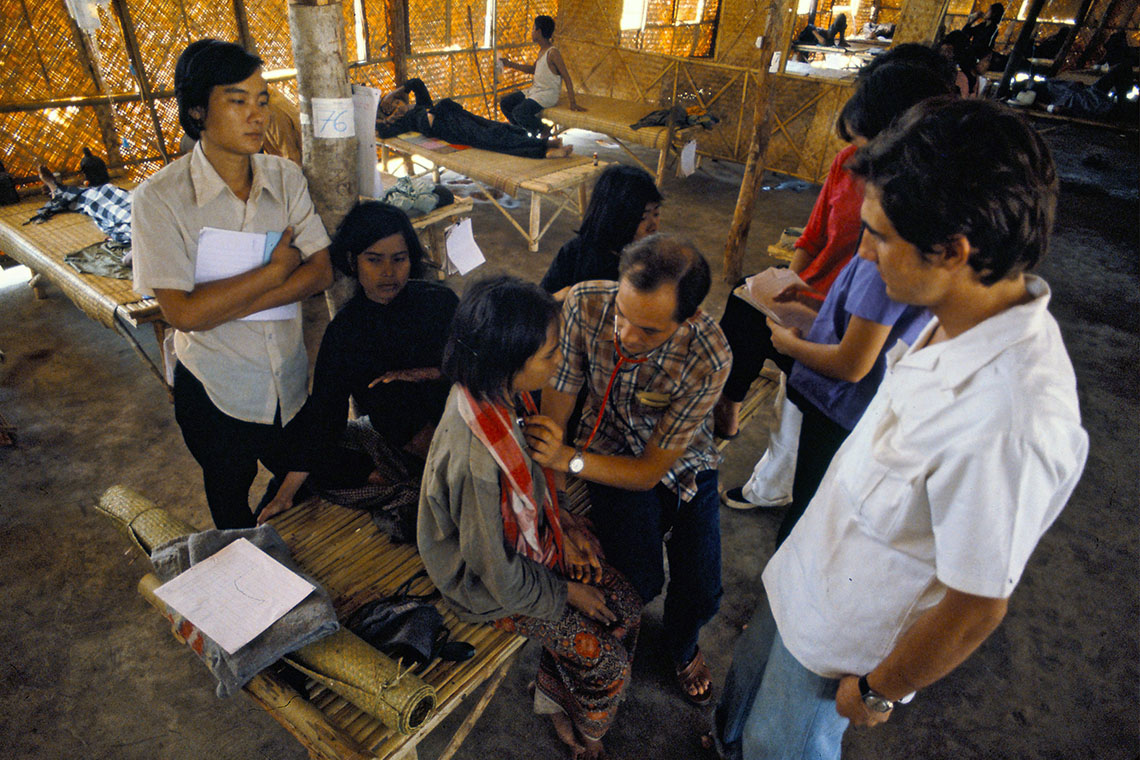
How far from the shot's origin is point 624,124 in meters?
7.32

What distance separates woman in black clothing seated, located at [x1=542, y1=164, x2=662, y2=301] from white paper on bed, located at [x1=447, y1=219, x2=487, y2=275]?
62 centimetres

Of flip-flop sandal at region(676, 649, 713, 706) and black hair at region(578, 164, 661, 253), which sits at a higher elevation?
black hair at region(578, 164, 661, 253)

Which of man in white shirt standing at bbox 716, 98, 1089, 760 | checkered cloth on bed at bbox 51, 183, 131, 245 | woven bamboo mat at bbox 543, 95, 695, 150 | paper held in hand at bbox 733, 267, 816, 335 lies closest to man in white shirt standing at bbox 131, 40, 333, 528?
paper held in hand at bbox 733, 267, 816, 335

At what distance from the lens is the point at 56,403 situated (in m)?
3.70

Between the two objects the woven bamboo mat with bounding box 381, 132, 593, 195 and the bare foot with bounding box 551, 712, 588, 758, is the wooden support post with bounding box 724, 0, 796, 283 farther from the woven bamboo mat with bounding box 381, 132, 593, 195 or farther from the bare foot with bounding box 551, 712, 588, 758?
the bare foot with bounding box 551, 712, 588, 758

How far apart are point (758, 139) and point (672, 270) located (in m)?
3.85

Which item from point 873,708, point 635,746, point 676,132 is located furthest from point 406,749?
point 676,132

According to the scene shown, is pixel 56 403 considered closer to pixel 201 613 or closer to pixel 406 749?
pixel 201 613

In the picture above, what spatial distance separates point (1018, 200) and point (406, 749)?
1.76 m

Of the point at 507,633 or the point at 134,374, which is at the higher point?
the point at 507,633

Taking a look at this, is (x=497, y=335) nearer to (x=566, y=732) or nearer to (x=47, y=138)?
(x=566, y=732)

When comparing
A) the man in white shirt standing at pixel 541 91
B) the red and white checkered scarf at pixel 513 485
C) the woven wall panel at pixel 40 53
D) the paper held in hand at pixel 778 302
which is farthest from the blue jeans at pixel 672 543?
the woven wall panel at pixel 40 53

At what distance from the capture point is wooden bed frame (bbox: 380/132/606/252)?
5.25m

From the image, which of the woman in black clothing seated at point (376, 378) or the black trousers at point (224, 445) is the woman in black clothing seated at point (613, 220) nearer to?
the woman in black clothing seated at point (376, 378)
